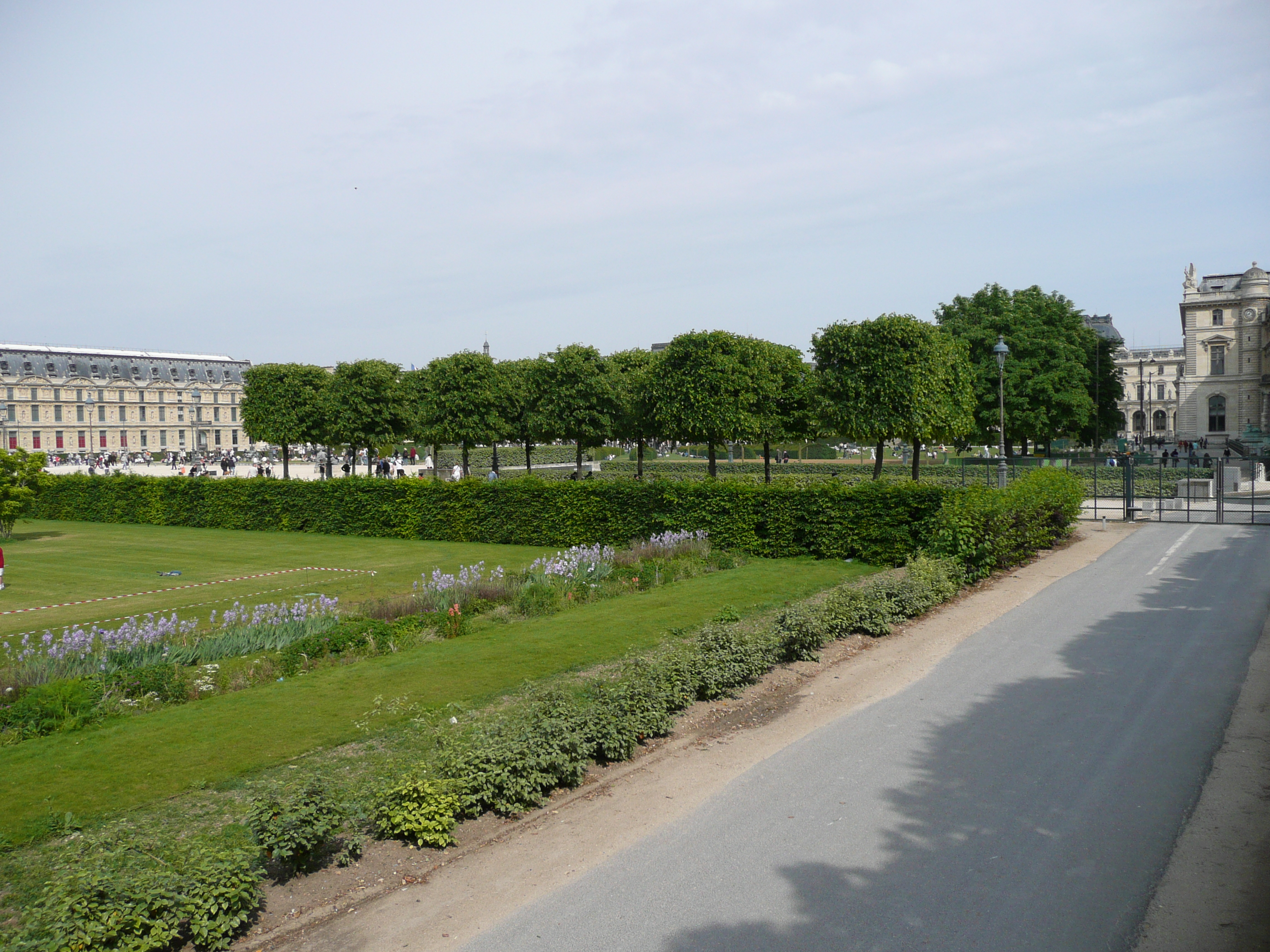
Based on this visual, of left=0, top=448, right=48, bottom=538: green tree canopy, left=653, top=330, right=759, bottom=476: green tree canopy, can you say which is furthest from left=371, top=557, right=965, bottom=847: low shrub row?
left=0, top=448, right=48, bottom=538: green tree canopy

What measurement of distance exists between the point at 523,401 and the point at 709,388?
1248 cm

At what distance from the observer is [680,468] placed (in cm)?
5947

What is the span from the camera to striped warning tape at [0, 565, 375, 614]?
18062 millimetres

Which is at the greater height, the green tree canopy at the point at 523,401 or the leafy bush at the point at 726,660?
the green tree canopy at the point at 523,401

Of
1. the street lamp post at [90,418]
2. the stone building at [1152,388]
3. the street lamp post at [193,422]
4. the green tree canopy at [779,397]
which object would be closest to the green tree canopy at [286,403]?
the street lamp post at [193,422]

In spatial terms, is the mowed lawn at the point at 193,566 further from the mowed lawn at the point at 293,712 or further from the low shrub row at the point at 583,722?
the low shrub row at the point at 583,722

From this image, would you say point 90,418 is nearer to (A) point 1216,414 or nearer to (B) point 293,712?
(B) point 293,712

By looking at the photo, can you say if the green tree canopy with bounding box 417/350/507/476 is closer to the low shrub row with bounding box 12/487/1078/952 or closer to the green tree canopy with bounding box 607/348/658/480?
the green tree canopy with bounding box 607/348/658/480

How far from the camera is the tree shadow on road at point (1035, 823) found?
19.7 feet

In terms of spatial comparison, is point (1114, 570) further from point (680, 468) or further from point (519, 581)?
point (680, 468)

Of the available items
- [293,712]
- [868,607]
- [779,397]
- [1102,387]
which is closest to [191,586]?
[293,712]

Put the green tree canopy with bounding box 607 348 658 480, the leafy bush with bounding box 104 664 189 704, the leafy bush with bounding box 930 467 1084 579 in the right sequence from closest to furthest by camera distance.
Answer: the leafy bush with bounding box 104 664 189 704 → the leafy bush with bounding box 930 467 1084 579 → the green tree canopy with bounding box 607 348 658 480

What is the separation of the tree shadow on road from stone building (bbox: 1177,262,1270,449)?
253ft

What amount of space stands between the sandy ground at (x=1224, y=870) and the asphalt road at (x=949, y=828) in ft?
0.47
